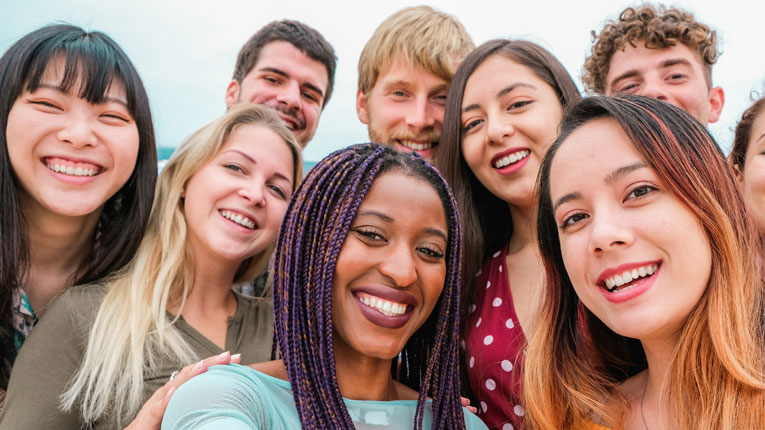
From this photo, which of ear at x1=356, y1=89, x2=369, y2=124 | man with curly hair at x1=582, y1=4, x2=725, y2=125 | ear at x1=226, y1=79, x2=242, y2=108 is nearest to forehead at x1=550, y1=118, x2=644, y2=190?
man with curly hair at x1=582, y1=4, x2=725, y2=125

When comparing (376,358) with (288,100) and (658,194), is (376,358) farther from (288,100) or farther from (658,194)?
(288,100)

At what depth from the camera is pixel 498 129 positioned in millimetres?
3139

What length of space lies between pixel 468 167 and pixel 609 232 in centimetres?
155

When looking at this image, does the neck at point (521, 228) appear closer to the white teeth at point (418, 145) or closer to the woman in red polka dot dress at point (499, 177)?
the woman in red polka dot dress at point (499, 177)

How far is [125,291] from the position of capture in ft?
10.4

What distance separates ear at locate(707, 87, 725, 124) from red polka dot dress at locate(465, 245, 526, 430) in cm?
209

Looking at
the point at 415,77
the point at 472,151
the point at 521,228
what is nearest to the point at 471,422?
the point at 521,228

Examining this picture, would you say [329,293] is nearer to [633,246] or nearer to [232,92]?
[633,246]

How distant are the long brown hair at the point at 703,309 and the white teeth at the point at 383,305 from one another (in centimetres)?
68

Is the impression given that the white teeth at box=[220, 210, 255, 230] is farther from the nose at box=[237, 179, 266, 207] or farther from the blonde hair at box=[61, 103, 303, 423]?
the blonde hair at box=[61, 103, 303, 423]

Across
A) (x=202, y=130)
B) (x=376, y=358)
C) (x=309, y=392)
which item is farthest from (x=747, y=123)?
(x=202, y=130)

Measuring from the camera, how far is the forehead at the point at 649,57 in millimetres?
3900

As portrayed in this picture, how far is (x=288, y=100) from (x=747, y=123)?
3157mm

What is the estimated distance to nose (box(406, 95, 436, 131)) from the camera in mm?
3836
